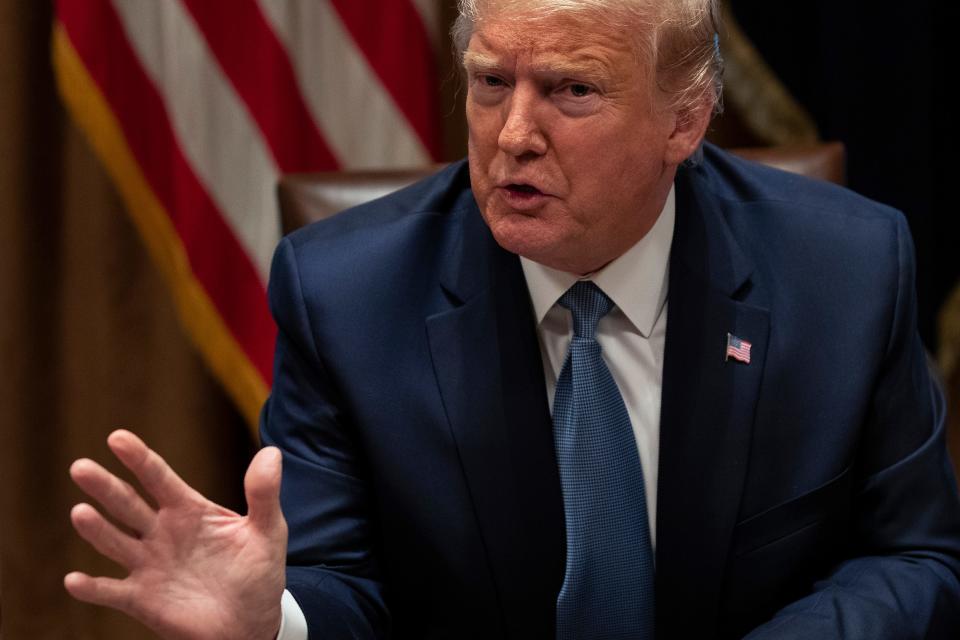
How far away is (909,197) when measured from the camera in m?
2.82

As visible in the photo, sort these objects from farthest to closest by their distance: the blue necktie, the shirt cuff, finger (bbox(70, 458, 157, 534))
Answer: the blue necktie, the shirt cuff, finger (bbox(70, 458, 157, 534))

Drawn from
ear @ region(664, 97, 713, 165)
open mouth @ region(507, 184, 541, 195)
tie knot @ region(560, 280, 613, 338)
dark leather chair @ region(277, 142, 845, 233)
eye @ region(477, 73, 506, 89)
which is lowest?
tie knot @ region(560, 280, 613, 338)

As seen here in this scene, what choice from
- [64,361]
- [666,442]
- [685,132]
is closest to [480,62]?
[685,132]

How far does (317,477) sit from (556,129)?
55 cm

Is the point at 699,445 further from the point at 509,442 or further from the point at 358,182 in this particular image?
the point at 358,182

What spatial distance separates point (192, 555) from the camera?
49.9 inches

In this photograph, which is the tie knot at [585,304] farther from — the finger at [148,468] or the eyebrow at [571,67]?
the finger at [148,468]

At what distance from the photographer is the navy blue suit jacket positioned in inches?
63.0

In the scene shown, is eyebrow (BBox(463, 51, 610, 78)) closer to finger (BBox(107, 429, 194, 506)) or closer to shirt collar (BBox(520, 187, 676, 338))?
shirt collar (BBox(520, 187, 676, 338))

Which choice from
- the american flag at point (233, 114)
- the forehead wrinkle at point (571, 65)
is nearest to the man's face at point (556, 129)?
the forehead wrinkle at point (571, 65)

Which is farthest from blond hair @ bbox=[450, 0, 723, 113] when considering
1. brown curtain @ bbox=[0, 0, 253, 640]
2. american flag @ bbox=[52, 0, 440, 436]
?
brown curtain @ bbox=[0, 0, 253, 640]

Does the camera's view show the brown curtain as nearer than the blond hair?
No

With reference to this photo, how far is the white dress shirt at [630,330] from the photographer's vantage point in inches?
64.5

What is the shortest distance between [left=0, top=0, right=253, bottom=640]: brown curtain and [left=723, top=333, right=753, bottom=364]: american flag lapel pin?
1.53 metres
